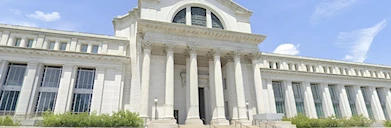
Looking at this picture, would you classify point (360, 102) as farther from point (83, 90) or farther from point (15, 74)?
point (15, 74)

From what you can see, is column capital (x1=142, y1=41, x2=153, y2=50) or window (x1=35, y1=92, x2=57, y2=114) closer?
column capital (x1=142, y1=41, x2=153, y2=50)

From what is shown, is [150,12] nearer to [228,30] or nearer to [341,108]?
[228,30]

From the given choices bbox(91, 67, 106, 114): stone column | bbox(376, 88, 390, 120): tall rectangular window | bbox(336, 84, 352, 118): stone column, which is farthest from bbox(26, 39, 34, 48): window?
bbox(376, 88, 390, 120): tall rectangular window

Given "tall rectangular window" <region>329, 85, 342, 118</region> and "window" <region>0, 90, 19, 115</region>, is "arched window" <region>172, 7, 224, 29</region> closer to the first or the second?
"window" <region>0, 90, 19, 115</region>

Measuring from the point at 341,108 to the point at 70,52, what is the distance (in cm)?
4239

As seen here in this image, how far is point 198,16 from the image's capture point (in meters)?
28.3

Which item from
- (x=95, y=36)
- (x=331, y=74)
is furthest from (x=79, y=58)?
(x=331, y=74)

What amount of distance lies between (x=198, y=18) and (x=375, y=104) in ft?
122

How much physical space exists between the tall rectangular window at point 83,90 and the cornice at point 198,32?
8.59 metres

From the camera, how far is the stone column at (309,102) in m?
34.1

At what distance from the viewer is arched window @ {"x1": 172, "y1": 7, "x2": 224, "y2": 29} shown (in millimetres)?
27516

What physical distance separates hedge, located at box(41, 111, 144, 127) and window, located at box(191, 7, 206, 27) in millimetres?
14922

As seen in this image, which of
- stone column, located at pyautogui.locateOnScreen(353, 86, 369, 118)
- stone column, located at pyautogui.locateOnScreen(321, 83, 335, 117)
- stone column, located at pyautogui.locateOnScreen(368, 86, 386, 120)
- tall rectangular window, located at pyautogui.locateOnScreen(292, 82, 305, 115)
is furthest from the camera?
stone column, located at pyautogui.locateOnScreen(368, 86, 386, 120)

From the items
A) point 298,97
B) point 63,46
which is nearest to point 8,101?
point 63,46
